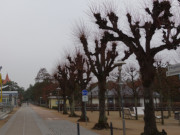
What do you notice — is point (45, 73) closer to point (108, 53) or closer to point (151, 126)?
point (108, 53)

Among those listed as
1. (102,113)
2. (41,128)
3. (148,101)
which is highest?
(148,101)

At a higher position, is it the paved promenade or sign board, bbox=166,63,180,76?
sign board, bbox=166,63,180,76

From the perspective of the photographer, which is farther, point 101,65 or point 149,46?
point 101,65

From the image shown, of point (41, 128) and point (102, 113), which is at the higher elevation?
point (102, 113)

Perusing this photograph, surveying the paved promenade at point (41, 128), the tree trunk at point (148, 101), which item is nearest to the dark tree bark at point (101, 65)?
the paved promenade at point (41, 128)

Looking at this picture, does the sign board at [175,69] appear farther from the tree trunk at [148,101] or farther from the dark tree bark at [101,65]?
the dark tree bark at [101,65]

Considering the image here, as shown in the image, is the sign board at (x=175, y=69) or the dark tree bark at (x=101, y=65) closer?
the sign board at (x=175, y=69)

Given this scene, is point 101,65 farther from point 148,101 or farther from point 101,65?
point 148,101

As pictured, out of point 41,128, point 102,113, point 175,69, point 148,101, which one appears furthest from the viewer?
point 41,128

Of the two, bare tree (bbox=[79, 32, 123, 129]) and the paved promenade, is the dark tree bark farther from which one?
the paved promenade

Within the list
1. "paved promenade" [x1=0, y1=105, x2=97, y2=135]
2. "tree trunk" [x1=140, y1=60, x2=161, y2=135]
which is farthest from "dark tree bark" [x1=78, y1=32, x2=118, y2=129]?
"tree trunk" [x1=140, y1=60, x2=161, y2=135]

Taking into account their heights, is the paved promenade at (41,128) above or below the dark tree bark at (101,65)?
below

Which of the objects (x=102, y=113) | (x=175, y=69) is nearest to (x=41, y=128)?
(x=102, y=113)

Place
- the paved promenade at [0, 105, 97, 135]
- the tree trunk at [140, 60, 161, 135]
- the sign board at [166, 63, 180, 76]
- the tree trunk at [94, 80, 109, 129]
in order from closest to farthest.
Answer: the sign board at [166, 63, 180, 76] < the tree trunk at [140, 60, 161, 135] < the paved promenade at [0, 105, 97, 135] < the tree trunk at [94, 80, 109, 129]
